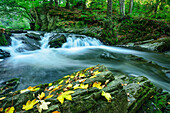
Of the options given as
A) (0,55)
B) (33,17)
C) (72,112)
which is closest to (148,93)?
(72,112)

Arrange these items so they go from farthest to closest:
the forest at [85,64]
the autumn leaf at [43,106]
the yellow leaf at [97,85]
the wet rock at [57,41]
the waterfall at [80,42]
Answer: the waterfall at [80,42]
the wet rock at [57,41]
the yellow leaf at [97,85]
the forest at [85,64]
the autumn leaf at [43,106]

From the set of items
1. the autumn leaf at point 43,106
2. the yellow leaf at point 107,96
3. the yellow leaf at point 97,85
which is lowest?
the yellow leaf at point 107,96

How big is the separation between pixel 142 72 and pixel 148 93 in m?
2.21

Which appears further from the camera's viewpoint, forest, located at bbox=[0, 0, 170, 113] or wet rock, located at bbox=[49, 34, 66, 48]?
wet rock, located at bbox=[49, 34, 66, 48]

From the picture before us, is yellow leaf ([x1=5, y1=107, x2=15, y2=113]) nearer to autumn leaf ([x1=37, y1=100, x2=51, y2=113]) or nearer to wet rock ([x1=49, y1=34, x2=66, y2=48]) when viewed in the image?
autumn leaf ([x1=37, y1=100, x2=51, y2=113])

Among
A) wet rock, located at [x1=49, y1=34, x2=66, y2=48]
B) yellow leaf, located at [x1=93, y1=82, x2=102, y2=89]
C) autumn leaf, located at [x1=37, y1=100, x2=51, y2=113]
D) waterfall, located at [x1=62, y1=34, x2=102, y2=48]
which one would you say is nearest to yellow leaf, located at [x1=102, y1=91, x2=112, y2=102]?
yellow leaf, located at [x1=93, y1=82, x2=102, y2=89]

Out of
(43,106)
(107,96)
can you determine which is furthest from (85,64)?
(43,106)

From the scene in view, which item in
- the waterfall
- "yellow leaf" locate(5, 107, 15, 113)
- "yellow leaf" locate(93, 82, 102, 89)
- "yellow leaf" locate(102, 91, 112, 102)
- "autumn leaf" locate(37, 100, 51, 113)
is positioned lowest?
"yellow leaf" locate(5, 107, 15, 113)

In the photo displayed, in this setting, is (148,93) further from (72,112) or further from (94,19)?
(94,19)

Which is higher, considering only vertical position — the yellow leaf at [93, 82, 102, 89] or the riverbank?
the yellow leaf at [93, 82, 102, 89]

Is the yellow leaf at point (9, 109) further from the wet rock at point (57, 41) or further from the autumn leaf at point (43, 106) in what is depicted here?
the wet rock at point (57, 41)

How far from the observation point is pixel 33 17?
658 inches

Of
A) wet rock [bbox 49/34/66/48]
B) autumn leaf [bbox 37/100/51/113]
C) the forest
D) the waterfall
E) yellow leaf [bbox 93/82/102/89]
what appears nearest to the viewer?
autumn leaf [bbox 37/100/51/113]

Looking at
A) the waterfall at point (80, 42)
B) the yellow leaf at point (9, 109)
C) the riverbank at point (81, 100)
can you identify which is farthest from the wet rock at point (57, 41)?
the yellow leaf at point (9, 109)
